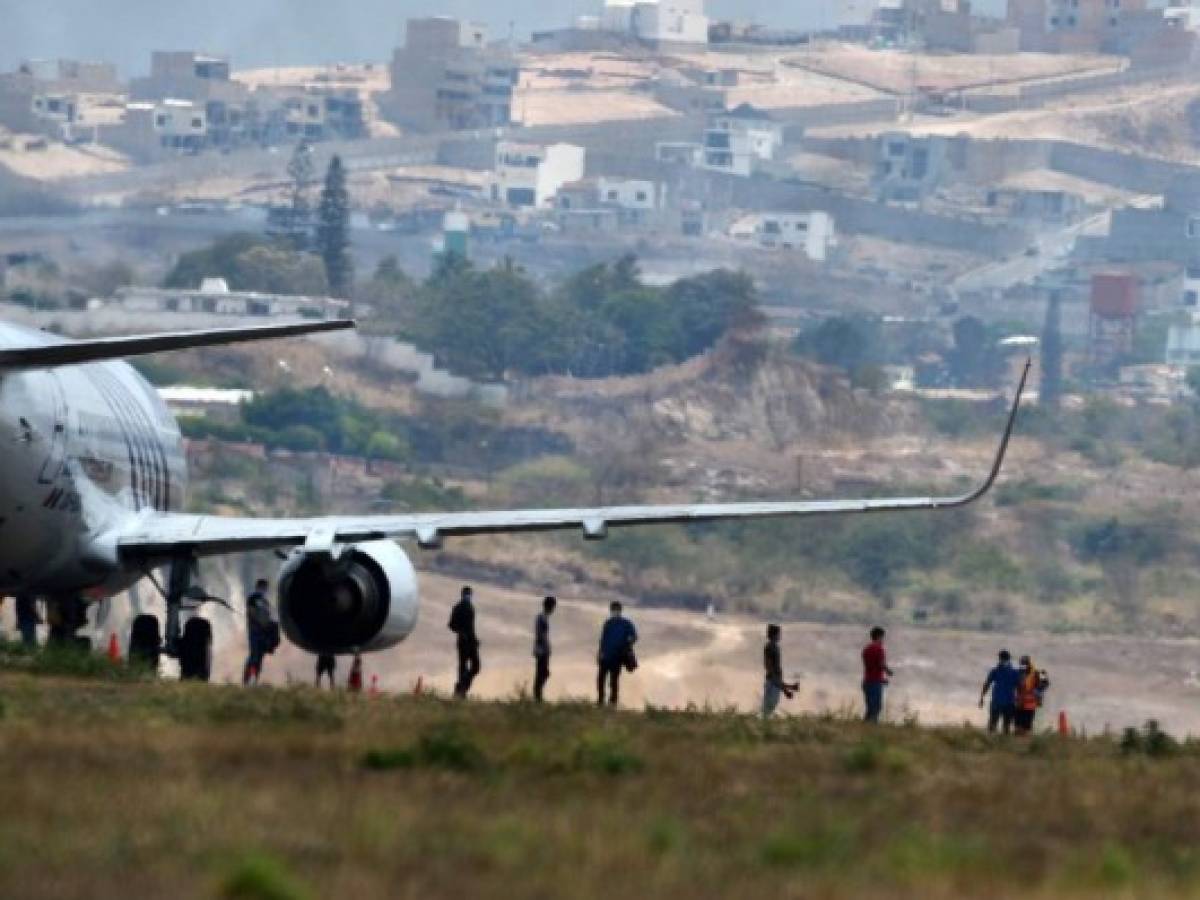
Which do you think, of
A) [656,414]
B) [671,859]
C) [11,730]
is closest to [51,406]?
[11,730]

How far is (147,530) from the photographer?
4616cm

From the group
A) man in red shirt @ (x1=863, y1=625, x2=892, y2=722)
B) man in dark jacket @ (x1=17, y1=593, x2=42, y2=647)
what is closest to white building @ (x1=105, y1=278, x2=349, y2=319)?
man in dark jacket @ (x1=17, y1=593, x2=42, y2=647)

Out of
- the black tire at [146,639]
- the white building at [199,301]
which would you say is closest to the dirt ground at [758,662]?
the black tire at [146,639]

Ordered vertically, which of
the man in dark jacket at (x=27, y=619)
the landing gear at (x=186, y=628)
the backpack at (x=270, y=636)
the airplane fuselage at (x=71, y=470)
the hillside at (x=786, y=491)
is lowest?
the hillside at (x=786, y=491)

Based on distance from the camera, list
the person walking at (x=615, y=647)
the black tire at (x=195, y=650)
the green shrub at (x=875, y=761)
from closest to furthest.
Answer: the green shrub at (x=875, y=761)
the person walking at (x=615, y=647)
the black tire at (x=195, y=650)

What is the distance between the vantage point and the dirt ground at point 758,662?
345 ft

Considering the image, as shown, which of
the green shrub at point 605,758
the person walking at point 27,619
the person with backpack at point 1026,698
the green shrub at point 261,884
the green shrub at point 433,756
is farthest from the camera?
the person walking at point 27,619

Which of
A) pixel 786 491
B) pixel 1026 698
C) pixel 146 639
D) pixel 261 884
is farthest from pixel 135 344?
pixel 786 491

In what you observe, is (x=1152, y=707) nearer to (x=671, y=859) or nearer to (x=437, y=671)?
(x=437, y=671)

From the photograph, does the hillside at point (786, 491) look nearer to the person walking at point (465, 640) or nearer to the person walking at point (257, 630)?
the person walking at point (257, 630)

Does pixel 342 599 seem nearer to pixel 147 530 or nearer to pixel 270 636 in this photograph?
pixel 147 530

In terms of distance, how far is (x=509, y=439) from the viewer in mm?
178875

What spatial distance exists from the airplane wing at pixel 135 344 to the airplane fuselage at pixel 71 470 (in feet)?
2.70

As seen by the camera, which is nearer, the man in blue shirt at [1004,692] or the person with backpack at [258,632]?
the man in blue shirt at [1004,692]
